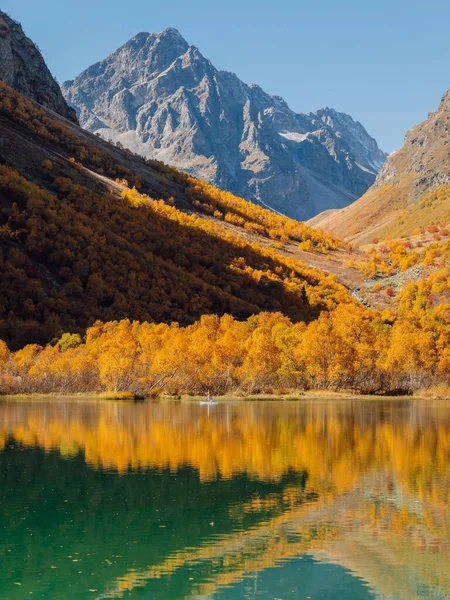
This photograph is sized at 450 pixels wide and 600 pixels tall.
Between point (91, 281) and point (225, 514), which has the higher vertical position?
point (91, 281)

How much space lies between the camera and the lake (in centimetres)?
2128

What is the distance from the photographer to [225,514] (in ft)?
94.7

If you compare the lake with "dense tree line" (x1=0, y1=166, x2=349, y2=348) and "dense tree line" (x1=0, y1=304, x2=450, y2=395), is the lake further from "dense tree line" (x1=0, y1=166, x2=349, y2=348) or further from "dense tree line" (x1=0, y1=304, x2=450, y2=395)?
"dense tree line" (x1=0, y1=166, x2=349, y2=348)

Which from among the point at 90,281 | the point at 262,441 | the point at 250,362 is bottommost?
the point at 262,441

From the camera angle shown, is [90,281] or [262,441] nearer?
[262,441]

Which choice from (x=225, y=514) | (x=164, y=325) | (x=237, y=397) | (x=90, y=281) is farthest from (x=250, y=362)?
(x=225, y=514)

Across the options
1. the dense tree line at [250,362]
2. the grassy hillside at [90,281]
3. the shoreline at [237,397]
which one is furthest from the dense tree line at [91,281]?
the shoreline at [237,397]

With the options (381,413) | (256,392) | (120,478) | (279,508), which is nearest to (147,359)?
(256,392)

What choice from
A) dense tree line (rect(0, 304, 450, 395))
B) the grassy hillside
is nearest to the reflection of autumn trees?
dense tree line (rect(0, 304, 450, 395))

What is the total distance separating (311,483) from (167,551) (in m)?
12.2

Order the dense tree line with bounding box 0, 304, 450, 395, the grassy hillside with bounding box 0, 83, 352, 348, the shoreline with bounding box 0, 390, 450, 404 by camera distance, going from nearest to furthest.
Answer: the shoreline with bounding box 0, 390, 450, 404
the dense tree line with bounding box 0, 304, 450, 395
the grassy hillside with bounding box 0, 83, 352, 348

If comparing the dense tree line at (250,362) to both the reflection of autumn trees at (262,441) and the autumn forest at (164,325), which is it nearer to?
the autumn forest at (164,325)

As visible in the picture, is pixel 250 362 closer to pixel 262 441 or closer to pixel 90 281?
pixel 262 441

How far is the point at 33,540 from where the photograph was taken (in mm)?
25219
